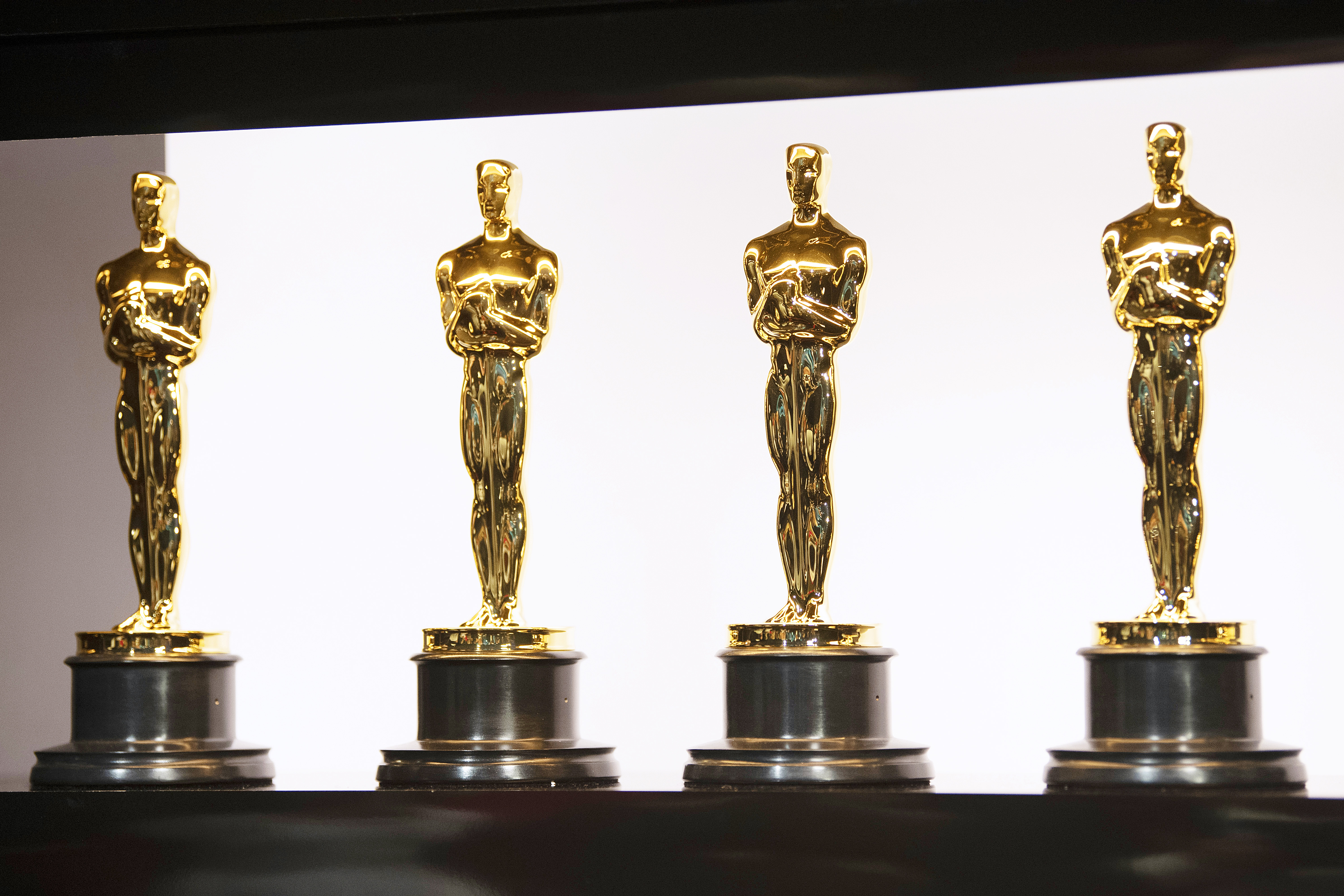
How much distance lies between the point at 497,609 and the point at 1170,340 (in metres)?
0.75

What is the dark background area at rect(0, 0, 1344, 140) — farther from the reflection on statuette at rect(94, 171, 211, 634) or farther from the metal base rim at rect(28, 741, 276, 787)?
the metal base rim at rect(28, 741, 276, 787)

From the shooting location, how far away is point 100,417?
8.28 ft

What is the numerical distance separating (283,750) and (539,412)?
63 centimetres

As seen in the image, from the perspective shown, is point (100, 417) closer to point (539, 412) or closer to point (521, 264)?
point (539, 412)

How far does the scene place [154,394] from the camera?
6.47 feet

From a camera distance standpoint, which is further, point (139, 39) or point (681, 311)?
point (681, 311)

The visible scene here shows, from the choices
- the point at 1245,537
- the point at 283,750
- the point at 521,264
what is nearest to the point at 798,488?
the point at 521,264

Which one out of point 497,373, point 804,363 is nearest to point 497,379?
point 497,373

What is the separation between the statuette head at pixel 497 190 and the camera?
77.1 inches

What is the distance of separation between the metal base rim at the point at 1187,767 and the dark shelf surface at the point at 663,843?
0.30ft

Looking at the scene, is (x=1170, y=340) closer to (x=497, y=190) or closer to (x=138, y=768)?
(x=497, y=190)

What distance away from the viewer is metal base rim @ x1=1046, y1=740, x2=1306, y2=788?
1.66 m

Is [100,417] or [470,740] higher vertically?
[100,417]

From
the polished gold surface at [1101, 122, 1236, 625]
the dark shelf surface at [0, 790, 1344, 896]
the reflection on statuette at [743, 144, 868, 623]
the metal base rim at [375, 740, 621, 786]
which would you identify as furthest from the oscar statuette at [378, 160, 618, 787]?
the polished gold surface at [1101, 122, 1236, 625]
